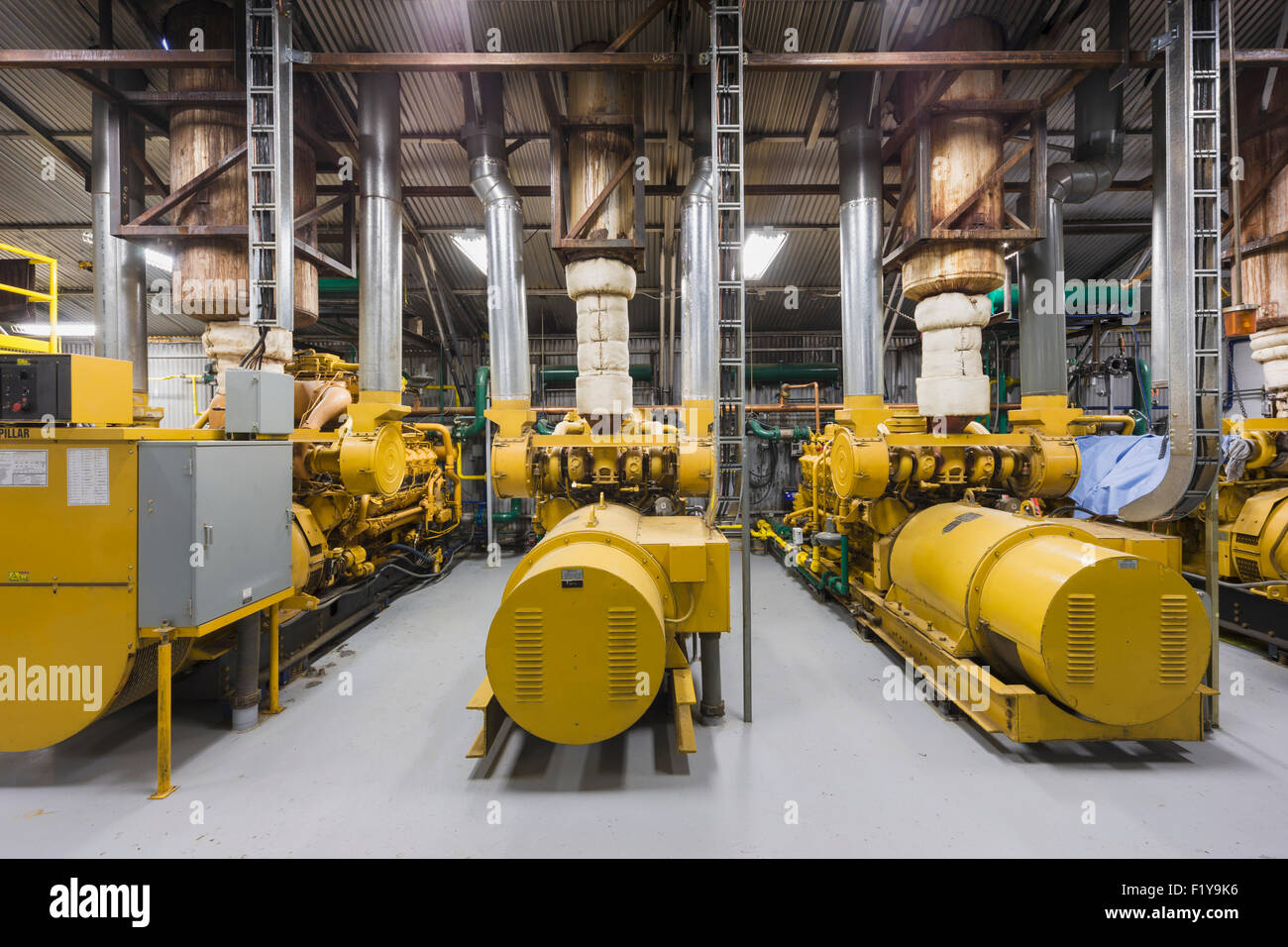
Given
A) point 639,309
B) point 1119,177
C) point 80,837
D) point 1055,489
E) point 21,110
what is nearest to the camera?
point 80,837

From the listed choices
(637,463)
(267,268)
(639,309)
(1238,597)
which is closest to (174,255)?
(267,268)

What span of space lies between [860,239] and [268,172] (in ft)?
17.0

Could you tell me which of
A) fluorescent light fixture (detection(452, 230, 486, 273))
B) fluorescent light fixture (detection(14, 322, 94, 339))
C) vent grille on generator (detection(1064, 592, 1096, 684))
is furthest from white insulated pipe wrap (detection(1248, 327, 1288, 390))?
fluorescent light fixture (detection(14, 322, 94, 339))

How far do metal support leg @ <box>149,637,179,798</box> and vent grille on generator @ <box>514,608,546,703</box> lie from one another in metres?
1.85

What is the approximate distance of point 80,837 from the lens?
2.54 meters

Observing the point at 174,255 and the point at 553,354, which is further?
the point at 553,354

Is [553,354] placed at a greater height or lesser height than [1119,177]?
lesser

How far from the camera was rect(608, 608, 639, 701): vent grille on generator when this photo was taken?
2709 mm

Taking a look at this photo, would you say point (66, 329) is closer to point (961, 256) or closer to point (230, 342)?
point (230, 342)

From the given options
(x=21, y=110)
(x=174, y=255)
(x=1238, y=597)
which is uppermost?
(x=21, y=110)

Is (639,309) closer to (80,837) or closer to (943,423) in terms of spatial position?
(943,423)

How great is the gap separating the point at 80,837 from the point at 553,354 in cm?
1008

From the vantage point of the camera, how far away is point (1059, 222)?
5359mm

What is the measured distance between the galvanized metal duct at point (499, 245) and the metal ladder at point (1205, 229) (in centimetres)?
488
